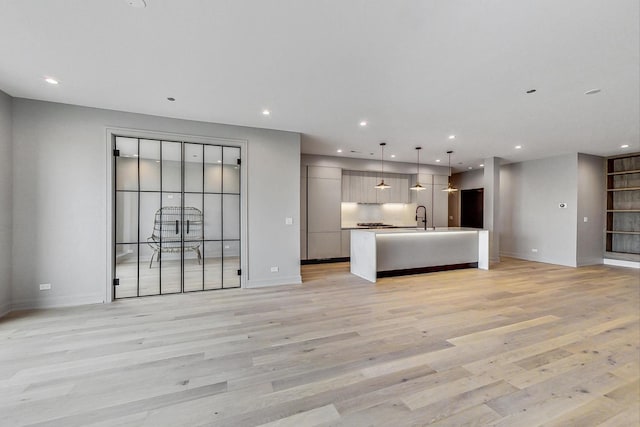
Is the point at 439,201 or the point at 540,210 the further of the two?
the point at 439,201

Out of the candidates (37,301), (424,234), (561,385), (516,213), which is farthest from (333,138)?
(516,213)

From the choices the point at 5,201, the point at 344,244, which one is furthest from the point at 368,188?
the point at 5,201

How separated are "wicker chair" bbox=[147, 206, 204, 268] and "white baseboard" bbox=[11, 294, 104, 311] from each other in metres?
0.83

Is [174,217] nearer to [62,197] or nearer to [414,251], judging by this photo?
[62,197]

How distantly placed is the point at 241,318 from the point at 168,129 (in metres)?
3.20

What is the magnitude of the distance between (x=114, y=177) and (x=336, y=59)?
3.72 m

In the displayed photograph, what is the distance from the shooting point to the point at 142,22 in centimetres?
213

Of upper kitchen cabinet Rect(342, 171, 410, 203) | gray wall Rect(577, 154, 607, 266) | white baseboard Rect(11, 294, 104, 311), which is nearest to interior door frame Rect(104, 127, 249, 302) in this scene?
white baseboard Rect(11, 294, 104, 311)

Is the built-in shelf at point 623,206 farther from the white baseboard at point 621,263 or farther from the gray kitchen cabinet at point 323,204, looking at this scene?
the gray kitchen cabinet at point 323,204

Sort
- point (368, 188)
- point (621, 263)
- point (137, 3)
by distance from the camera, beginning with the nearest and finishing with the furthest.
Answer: point (137, 3)
point (621, 263)
point (368, 188)

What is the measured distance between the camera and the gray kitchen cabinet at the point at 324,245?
7.13 meters

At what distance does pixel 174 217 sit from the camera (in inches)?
173

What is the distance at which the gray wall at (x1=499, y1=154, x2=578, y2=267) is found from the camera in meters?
6.75

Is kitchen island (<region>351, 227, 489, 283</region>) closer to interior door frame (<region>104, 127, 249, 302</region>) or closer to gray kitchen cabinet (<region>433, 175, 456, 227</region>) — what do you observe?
gray kitchen cabinet (<region>433, 175, 456, 227</region>)
